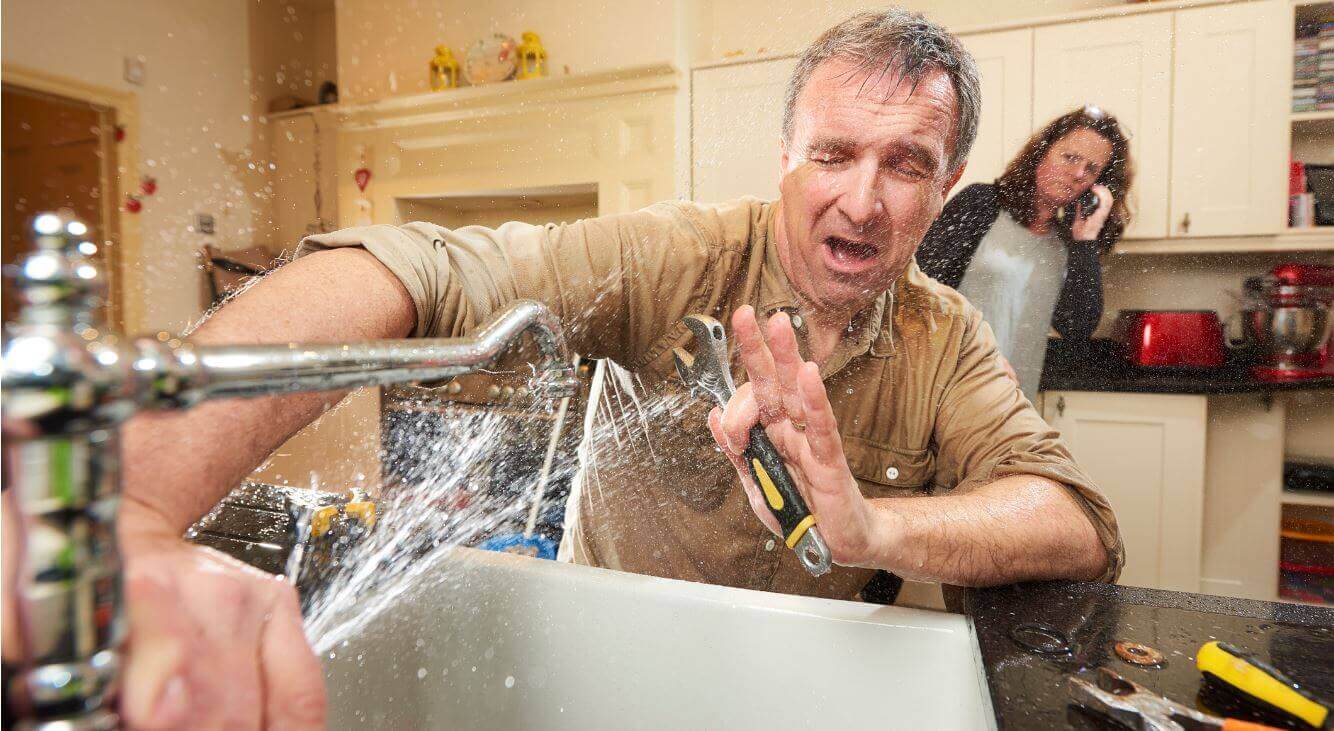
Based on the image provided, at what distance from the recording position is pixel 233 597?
27 centimetres

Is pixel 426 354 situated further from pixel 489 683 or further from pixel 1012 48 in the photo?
pixel 1012 48

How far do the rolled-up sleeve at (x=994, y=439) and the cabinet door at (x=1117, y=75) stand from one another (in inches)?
15.2

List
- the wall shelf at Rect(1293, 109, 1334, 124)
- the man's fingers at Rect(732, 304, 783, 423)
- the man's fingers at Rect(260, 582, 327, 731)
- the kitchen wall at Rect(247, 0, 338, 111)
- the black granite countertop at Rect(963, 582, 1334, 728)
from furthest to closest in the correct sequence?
1. the wall shelf at Rect(1293, 109, 1334, 124)
2. the kitchen wall at Rect(247, 0, 338, 111)
3. the man's fingers at Rect(732, 304, 783, 423)
4. the black granite countertop at Rect(963, 582, 1334, 728)
5. the man's fingers at Rect(260, 582, 327, 731)

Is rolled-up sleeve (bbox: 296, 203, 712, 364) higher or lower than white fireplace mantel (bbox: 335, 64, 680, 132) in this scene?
lower

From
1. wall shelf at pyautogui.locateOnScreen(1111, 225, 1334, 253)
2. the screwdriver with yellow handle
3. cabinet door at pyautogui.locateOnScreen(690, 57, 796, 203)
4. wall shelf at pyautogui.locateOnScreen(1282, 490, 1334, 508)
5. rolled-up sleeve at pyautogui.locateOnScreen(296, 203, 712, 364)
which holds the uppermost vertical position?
cabinet door at pyautogui.locateOnScreen(690, 57, 796, 203)

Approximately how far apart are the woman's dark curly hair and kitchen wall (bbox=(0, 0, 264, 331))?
0.96m

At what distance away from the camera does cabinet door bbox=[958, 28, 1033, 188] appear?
91cm

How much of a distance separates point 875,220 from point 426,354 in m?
0.54

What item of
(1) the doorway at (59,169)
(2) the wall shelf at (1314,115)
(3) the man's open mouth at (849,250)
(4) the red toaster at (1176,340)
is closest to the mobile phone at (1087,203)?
(4) the red toaster at (1176,340)

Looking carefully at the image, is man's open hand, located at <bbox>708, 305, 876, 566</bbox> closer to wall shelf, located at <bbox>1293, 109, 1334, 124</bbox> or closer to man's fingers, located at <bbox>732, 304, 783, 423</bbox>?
man's fingers, located at <bbox>732, 304, 783, 423</bbox>

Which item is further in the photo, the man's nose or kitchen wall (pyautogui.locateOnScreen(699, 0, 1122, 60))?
kitchen wall (pyautogui.locateOnScreen(699, 0, 1122, 60))

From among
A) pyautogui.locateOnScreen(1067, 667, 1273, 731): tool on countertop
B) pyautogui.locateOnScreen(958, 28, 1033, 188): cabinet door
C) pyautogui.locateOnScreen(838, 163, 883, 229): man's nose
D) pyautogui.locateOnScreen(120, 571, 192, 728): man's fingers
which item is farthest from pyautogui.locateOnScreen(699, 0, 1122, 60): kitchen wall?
pyautogui.locateOnScreen(120, 571, 192, 728): man's fingers

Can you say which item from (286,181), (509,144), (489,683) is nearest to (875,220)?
(509,144)

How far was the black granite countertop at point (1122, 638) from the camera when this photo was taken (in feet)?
1.24
